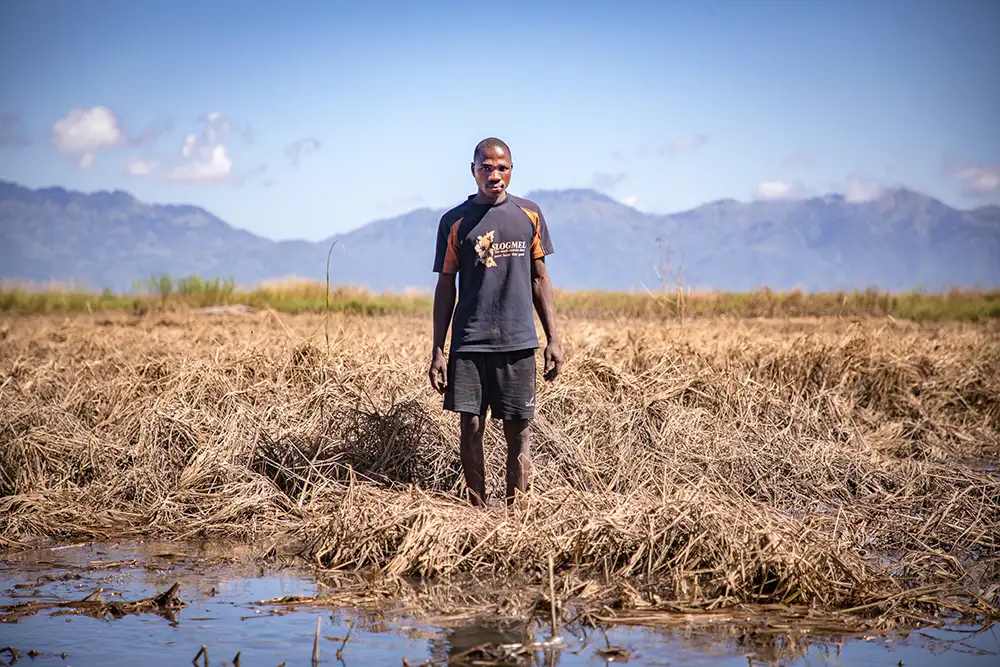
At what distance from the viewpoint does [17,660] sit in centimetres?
360

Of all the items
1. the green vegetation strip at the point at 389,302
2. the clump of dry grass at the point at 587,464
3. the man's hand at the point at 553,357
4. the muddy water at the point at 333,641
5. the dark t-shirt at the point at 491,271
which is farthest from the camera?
the green vegetation strip at the point at 389,302

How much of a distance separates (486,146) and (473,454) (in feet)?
5.22

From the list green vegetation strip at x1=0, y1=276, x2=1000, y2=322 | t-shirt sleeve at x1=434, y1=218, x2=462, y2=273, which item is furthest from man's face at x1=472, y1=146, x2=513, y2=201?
green vegetation strip at x1=0, y1=276, x2=1000, y2=322

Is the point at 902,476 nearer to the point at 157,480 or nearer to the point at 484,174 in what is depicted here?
the point at 484,174

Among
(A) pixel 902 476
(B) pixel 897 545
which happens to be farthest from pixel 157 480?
(A) pixel 902 476

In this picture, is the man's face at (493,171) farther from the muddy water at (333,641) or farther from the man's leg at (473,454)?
the muddy water at (333,641)

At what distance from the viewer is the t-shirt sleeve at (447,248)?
5.30m

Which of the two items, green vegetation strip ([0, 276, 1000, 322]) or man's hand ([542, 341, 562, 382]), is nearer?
man's hand ([542, 341, 562, 382])

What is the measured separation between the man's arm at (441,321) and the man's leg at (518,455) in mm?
426

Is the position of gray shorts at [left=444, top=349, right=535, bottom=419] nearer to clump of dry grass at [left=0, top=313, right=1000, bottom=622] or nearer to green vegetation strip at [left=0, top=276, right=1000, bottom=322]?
clump of dry grass at [left=0, top=313, right=1000, bottom=622]

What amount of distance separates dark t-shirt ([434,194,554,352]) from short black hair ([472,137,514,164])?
25cm

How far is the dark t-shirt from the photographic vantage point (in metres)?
5.26

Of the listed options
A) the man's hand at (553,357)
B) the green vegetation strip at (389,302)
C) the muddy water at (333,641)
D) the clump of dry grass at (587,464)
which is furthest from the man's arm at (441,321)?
the green vegetation strip at (389,302)

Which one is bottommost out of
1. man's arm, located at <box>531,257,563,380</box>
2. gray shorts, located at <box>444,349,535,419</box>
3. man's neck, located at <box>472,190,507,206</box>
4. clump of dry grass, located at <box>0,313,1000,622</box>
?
clump of dry grass, located at <box>0,313,1000,622</box>
